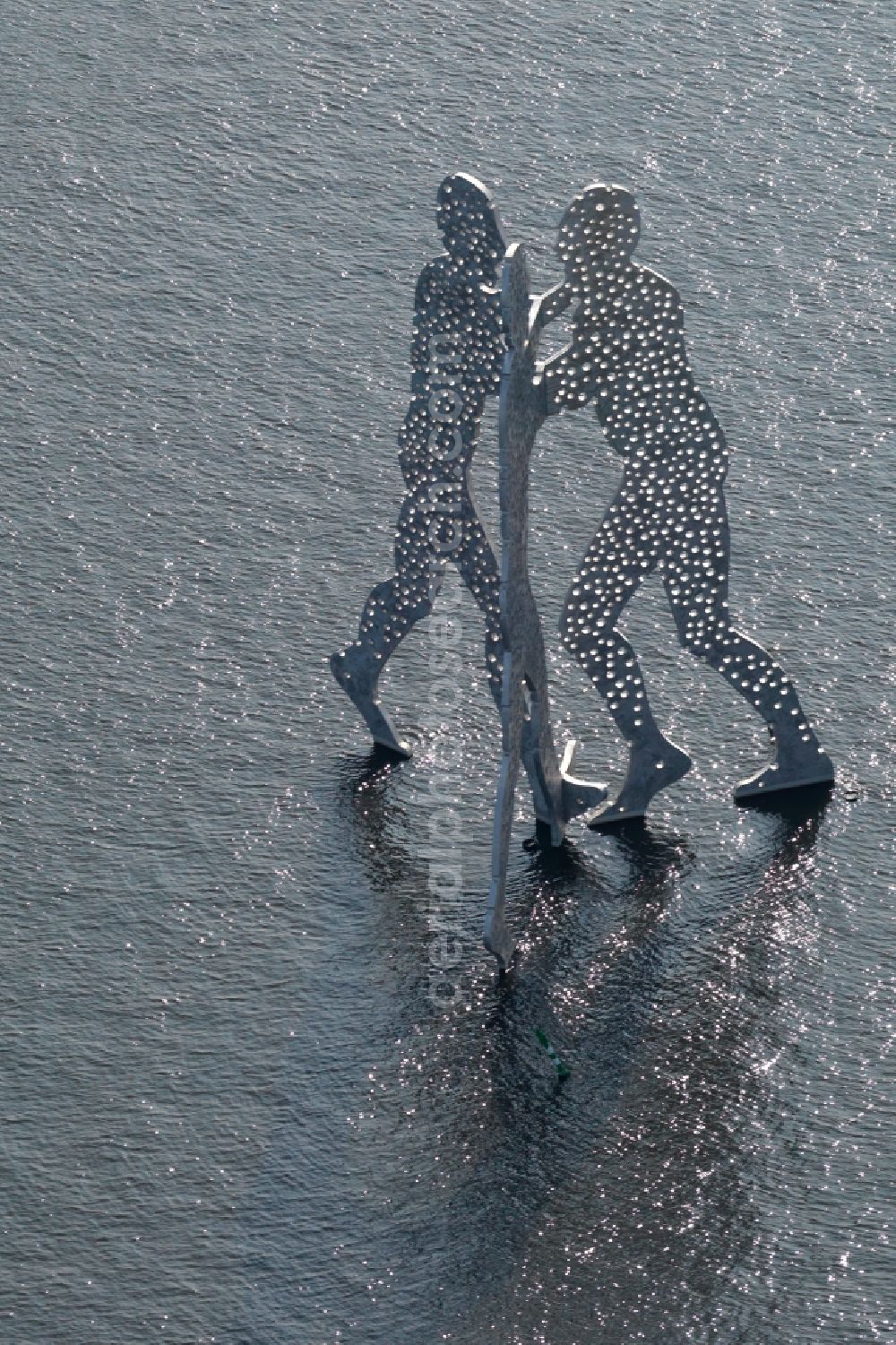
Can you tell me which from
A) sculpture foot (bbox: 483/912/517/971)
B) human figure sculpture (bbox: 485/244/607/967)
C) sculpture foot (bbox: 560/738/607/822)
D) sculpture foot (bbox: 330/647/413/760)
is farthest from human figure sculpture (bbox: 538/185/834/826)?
sculpture foot (bbox: 483/912/517/971)

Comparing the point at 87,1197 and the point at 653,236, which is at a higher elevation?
the point at 653,236

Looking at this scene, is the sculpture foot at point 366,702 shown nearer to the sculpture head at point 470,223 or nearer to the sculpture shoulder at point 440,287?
the sculpture shoulder at point 440,287

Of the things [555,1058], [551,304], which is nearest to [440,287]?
[551,304]

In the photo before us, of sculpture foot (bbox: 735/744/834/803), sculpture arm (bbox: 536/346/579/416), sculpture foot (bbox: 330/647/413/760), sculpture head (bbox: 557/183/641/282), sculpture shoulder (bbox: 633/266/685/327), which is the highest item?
sculpture head (bbox: 557/183/641/282)

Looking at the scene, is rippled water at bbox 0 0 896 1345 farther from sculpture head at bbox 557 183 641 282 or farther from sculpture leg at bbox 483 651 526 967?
sculpture head at bbox 557 183 641 282

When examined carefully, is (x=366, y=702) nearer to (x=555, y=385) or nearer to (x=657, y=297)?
(x=555, y=385)

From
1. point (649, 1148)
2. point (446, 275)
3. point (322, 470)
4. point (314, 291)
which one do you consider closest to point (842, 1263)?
point (649, 1148)

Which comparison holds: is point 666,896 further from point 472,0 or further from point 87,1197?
point 472,0
